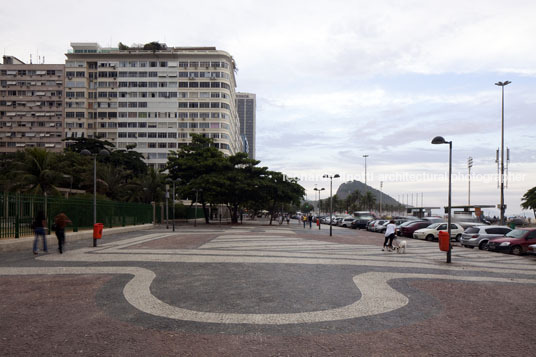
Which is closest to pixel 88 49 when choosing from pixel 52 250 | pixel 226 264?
pixel 52 250

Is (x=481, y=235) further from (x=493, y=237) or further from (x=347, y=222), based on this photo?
(x=347, y=222)

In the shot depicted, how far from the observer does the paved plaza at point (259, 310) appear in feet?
16.4

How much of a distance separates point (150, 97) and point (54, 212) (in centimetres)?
6830

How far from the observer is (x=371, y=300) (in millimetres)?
7570

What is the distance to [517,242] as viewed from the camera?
1867 cm

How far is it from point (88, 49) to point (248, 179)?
2622 inches

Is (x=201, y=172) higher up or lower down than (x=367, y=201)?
higher up

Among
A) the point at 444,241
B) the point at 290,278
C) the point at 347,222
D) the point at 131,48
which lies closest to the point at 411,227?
the point at 444,241

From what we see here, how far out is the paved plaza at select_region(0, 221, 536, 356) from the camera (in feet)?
16.4

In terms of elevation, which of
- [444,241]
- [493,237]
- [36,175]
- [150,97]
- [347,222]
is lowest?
[347,222]

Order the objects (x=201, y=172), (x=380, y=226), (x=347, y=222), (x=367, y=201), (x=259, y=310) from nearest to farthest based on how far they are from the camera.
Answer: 1. (x=259, y=310)
2. (x=380, y=226)
3. (x=201, y=172)
4. (x=347, y=222)
5. (x=367, y=201)

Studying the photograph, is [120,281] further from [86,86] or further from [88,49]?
[88,49]

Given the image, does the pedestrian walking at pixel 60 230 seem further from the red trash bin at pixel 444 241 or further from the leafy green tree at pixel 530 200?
the leafy green tree at pixel 530 200

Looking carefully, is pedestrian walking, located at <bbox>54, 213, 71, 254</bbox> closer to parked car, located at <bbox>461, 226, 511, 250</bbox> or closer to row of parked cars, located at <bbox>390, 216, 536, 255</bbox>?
row of parked cars, located at <bbox>390, 216, 536, 255</bbox>
